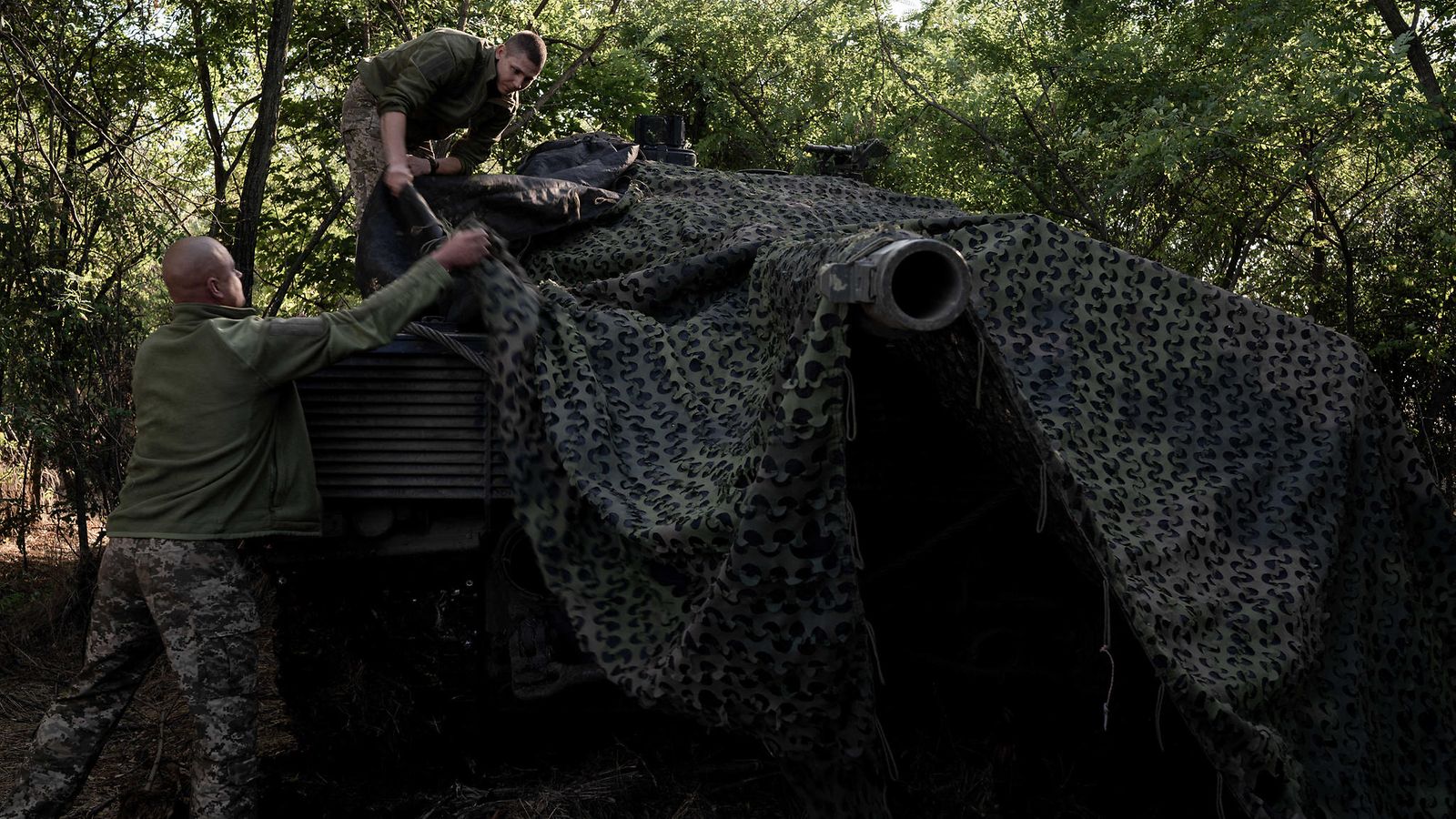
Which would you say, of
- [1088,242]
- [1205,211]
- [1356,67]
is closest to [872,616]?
[1088,242]

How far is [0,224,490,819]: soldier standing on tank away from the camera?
347 centimetres

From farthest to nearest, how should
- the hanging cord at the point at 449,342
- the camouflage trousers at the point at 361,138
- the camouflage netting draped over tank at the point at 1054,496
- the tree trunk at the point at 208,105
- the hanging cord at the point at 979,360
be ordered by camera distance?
the tree trunk at the point at 208,105 < the camouflage trousers at the point at 361,138 < the hanging cord at the point at 449,342 < the hanging cord at the point at 979,360 < the camouflage netting draped over tank at the point at 1054,496

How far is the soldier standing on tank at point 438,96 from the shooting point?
4652 mm

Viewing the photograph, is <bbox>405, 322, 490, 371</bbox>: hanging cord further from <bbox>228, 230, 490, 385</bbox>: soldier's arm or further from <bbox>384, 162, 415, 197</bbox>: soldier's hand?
<bbox>384, 162, 415, 197</bbox>: soldier's hand

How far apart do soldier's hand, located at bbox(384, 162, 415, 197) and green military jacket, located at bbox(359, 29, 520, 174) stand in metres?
0.33

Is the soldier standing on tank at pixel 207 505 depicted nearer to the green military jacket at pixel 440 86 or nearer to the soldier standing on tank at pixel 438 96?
the soldier standing on tank at pixel 438 96

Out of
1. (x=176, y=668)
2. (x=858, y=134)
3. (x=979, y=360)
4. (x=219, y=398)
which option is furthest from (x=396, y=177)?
(x=858, y=134)

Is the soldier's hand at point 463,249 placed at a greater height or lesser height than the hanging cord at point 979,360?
greater

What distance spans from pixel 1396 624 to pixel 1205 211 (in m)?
5.82

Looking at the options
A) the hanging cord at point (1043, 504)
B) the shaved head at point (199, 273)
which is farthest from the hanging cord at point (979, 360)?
the shaved head at point (199, 273)

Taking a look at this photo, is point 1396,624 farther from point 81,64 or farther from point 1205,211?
point 81,64

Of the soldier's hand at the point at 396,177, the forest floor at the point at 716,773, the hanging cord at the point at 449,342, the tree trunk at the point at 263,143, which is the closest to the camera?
the hanging cord at the point at 449,342

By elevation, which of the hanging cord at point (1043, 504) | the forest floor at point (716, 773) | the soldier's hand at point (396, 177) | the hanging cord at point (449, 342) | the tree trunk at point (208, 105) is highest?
the tree trunk at point (208, 105)

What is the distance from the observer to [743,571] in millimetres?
2797
